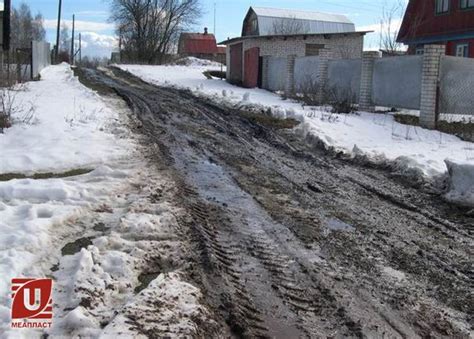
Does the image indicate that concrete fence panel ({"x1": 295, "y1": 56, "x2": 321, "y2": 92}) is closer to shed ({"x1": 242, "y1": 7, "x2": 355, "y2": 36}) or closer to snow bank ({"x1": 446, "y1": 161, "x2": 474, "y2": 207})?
snow bank ({"x1": 446, "y1": 161, "x2": 474, "y2": 207})

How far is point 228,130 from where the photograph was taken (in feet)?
39.9

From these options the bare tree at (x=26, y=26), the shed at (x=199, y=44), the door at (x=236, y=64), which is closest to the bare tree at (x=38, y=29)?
the bare tree at (x=26, y=26)

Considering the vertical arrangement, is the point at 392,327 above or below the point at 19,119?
below

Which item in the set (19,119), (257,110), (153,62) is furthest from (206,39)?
(19,119)

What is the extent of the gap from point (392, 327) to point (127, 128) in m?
8.55

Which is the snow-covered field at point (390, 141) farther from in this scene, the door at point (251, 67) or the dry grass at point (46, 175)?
the door at point (251, 67)

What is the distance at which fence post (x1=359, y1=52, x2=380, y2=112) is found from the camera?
54.8ft

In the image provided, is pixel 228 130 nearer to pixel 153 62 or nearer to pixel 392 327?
pixel 392 327

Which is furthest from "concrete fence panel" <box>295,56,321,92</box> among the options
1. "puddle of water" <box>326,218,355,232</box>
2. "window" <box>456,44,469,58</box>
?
"puddle of water" <box>326,218,355,232</box>

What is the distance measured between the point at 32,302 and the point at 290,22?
160 feet

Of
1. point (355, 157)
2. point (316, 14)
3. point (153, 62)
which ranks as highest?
point (316, 14)

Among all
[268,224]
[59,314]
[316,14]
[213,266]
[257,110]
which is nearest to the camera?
[59,314]

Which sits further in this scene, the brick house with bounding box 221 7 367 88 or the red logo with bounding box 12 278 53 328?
the brick house with bounding box 221 7 367 88

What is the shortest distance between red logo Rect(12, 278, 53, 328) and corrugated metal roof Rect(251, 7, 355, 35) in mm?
45786
